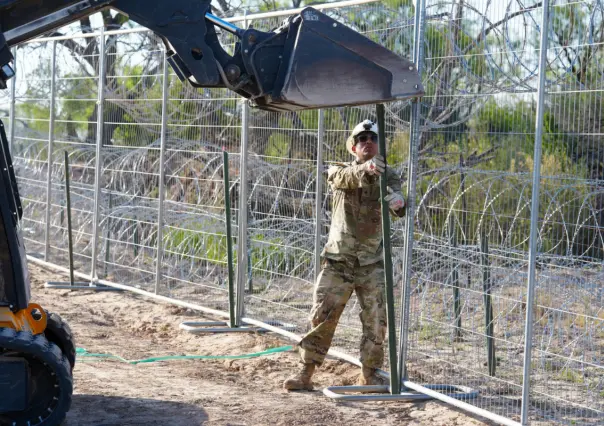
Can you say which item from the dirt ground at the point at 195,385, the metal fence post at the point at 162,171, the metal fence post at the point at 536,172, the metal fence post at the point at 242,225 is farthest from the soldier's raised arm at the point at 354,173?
the metal fence post at the point at 162,171

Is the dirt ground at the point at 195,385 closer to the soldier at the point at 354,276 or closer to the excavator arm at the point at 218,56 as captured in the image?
the soldier at the point at 354,276

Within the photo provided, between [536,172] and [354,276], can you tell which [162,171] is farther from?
[536,172]

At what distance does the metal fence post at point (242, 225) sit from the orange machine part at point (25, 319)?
3663 mm

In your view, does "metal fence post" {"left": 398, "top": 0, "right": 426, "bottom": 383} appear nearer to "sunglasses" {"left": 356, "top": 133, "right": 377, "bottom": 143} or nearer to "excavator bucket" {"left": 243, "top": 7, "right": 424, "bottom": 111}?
"sunglasses" {"left": 356, "top": 133, "right": 377, "bottom": 143}

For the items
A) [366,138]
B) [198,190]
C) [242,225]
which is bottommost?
[242,225]

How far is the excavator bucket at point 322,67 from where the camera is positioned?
5453 millimetres

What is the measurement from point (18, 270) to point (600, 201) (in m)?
3.61

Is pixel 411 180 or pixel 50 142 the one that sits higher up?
pixel 50 142

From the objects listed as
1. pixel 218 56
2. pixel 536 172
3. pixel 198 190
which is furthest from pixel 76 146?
pixel 536 172

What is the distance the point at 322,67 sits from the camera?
18.2 feet

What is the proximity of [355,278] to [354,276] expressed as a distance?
0.06ft

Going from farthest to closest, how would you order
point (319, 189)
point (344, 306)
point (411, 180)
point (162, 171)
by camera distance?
1. point (162, 171)
2. point (319, 189)
3. point (344, 306)
4. point (411, 180)

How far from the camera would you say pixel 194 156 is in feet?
34.2

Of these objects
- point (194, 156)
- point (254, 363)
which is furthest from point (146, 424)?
point (194, 156)
